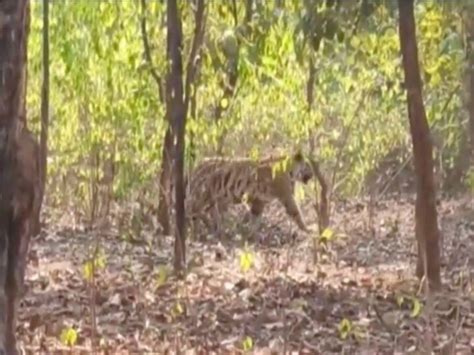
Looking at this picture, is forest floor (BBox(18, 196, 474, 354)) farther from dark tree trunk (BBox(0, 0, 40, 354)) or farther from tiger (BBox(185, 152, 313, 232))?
dark tree trunk (BBox(0, 0, 40, 354))

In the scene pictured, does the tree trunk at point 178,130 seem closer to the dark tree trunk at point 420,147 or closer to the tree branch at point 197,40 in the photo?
the tree branch at point 197,40

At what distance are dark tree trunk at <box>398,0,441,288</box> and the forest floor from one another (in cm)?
34

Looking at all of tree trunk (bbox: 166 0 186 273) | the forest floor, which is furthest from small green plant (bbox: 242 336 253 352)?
tree trunk (bbox: 166 0 186 273)

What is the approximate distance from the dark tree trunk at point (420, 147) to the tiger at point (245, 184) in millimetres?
4758

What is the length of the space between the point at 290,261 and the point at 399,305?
2.48 m

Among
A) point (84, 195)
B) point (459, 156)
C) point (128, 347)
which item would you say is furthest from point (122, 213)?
point (128, 347)

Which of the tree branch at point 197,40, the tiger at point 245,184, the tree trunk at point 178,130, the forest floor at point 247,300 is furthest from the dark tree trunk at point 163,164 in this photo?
the tree trunk at point 178,130

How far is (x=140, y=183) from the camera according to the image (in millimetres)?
13008

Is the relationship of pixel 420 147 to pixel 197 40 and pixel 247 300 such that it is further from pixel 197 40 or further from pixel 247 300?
pixel 197 40

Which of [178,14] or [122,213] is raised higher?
[178,14]

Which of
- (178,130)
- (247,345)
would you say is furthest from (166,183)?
(247,345)

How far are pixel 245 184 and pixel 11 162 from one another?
1001 centimetres

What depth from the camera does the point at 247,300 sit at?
26.9ft

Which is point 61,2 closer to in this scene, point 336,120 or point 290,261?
point 336,120
